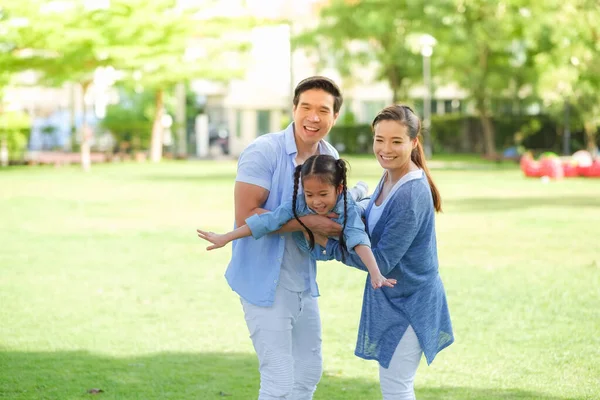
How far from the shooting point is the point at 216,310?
9211 millimetres

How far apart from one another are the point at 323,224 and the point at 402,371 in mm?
676

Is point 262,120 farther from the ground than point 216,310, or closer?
farther from the ground

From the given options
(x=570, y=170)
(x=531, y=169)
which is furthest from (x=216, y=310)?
(x=570, y=170)

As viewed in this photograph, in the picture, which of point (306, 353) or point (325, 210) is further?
point (306, 353)

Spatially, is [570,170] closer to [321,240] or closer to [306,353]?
[306,353]

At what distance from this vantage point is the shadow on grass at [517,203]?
1938cm

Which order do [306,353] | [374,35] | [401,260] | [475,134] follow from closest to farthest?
[401,260], [306,353], [374,35], [475,134]

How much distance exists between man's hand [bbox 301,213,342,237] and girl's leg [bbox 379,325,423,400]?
1.65 feet

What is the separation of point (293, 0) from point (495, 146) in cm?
1220

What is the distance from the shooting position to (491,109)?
51.2 meters

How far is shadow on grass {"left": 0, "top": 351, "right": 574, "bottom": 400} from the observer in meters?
6.28

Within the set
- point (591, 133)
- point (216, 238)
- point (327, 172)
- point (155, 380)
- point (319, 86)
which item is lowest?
point (155, 380)

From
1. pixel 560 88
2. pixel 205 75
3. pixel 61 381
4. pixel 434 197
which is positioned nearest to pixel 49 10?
pixel 205 75

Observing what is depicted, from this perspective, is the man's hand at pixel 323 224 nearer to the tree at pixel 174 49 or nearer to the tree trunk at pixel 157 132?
the tree at pixel 174 49
